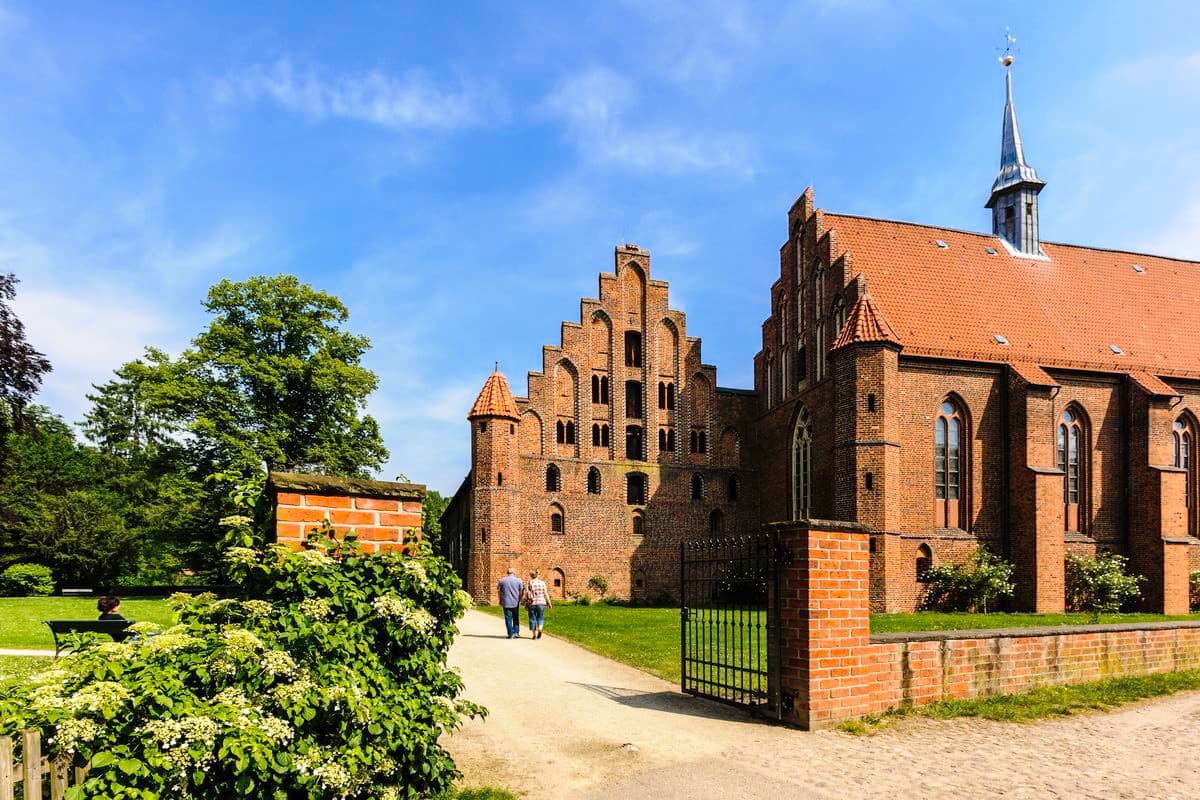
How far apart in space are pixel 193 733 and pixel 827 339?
26.6 m

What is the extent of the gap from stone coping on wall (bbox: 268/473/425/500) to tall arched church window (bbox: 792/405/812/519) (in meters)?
24.7

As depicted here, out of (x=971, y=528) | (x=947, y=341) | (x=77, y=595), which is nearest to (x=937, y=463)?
(x=971, y=528)

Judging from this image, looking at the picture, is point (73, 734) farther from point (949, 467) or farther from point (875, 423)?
point (949, 467)

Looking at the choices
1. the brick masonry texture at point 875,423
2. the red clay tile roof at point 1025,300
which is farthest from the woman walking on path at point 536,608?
the red clay tile roof at point 1025,300

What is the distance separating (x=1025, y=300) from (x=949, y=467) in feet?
27.3

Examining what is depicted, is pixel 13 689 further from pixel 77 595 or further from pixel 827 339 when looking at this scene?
pixel 77 595

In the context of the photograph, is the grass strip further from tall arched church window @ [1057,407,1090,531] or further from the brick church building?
tall arched church window @ [1057,407,1090,531]

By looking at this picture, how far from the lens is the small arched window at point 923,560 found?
2545 cm

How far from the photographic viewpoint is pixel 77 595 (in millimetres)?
36094

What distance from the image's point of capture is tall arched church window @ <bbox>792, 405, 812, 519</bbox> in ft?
93.9

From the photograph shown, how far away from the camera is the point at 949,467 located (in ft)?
85.9

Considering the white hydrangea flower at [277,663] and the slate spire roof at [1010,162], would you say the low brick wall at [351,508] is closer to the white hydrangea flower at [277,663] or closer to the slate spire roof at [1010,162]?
the white hydrangea flower at [277,663]

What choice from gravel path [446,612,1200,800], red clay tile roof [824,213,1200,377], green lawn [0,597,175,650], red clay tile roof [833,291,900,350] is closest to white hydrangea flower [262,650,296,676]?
gravel path [446,612,1200,800]

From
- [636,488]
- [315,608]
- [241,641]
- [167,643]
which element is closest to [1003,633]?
[315,608]
